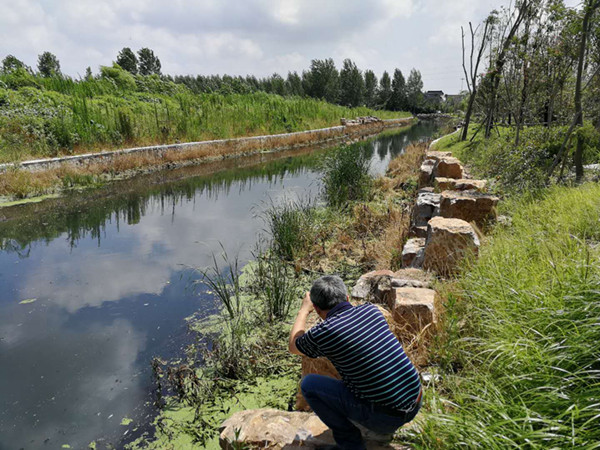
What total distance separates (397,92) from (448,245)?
60440mm

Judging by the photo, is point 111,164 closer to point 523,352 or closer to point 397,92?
point 523,352

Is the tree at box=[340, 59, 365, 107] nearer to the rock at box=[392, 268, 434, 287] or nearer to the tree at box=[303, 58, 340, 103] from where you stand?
the tree at box=[303, 58, 340, 103]

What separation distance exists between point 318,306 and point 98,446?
197cm

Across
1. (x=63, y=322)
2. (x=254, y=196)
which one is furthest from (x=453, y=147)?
(x=63, y=322)

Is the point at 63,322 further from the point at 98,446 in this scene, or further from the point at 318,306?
the point at 318,306

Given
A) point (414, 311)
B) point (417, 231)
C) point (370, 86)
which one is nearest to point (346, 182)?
point (417, 231)

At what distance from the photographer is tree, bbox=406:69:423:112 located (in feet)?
198

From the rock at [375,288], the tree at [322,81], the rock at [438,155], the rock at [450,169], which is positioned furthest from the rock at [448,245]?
the tree at [322,81]

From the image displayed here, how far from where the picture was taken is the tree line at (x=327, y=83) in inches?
1436

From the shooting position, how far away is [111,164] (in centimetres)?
1052

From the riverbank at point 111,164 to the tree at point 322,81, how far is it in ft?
95.6

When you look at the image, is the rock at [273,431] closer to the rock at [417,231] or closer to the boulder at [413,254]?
the boulder at [413,254]

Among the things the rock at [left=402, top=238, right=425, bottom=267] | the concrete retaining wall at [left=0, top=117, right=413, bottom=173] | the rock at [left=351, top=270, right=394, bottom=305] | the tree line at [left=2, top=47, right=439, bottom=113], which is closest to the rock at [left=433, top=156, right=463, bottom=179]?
the rock at [left=402, top=238, right=425, bottom=267]

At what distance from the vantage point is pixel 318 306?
1.95 m
